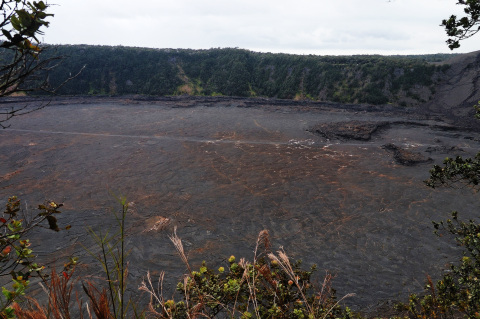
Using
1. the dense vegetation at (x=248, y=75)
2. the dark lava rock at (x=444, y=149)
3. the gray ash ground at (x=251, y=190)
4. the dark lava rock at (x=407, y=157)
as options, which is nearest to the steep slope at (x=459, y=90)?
the dense vegetation at (x=248, y=75)

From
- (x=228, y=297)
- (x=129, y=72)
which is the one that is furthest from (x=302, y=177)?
(x=129, y=72)

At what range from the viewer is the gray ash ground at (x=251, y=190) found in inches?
313

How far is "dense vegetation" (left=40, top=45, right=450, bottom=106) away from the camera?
94.4 ft

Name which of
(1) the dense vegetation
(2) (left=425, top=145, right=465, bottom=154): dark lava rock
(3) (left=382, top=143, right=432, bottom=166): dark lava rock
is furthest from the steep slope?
(3) (left=382, top=143, right=432, bottom=166): dark lava rock

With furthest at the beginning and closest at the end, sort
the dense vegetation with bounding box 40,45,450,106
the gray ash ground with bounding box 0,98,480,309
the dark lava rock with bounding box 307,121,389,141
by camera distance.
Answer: the dense vegetation with bounding box 40,45,450,106 → the dark lava rock with bounding box 307,121,389,141 → the gray ash ground with bounding box 0,98,480,309

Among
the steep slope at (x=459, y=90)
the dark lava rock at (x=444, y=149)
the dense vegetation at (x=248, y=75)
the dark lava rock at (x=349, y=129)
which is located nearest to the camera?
the dark lava rock at (x=444, y=149)

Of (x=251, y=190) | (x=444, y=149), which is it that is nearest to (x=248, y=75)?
(x=444, y=149)

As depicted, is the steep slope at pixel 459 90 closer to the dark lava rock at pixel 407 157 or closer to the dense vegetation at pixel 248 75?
the dense vegetation at pixel 248 75

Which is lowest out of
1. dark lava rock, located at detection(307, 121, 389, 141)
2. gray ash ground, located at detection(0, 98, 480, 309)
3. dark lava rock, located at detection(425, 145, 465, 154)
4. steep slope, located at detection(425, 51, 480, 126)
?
gray ash ground, located at detection(0, 98, 480, 309)

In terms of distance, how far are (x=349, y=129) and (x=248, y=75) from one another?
67.8 ft

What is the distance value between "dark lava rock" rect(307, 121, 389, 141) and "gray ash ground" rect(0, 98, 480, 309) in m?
0.51

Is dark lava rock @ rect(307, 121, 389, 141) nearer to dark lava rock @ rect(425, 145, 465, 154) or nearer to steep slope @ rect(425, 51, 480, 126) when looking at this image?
dark lava rock @ rect(425, 145, 465, 154)

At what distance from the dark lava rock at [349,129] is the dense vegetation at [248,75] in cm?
884

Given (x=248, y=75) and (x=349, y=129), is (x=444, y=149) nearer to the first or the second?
(x=349, y=129)
